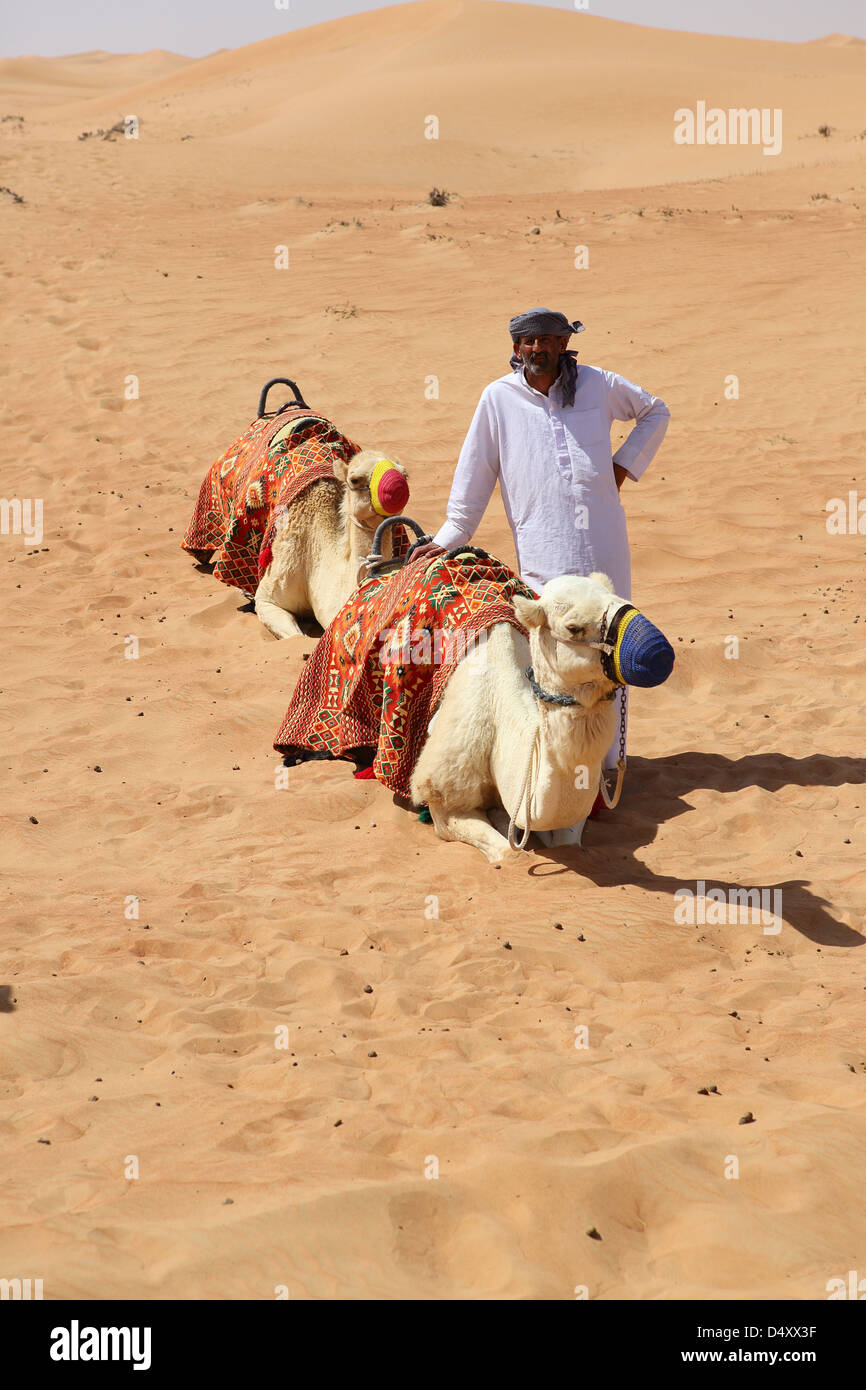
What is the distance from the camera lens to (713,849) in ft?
18.6

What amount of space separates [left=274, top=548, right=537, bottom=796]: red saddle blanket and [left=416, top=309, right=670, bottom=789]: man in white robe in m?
0.27

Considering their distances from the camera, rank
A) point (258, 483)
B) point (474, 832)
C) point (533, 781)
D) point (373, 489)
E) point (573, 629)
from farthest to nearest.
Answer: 1. point (258, 483)
2. point (373, 489)
3. point (474, 832)
4. point (533, 781)
5. point (573, 629)

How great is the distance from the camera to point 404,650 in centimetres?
584

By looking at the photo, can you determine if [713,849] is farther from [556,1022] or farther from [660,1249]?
[660,1249]

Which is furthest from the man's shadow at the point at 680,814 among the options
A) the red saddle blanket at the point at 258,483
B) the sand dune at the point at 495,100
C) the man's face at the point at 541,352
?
the sand dune at the point at 495,100

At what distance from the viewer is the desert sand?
10.9 feet

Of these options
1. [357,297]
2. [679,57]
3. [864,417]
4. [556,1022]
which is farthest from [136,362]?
[679,57]

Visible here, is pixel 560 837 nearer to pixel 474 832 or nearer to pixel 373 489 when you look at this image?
pixel 474 832

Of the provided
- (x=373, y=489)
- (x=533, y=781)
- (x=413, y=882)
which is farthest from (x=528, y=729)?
(x=373, y=489)

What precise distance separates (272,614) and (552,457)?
117 inches

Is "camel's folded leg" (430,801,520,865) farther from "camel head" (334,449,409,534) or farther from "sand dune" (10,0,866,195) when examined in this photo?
"sand dune" (10,0,866,195)

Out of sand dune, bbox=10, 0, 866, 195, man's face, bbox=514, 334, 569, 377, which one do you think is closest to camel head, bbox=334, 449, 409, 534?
man's face, bbox=514, 334, 569, 377

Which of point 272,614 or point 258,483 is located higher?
point 258,483

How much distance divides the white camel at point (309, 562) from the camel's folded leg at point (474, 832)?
2.28 meters
